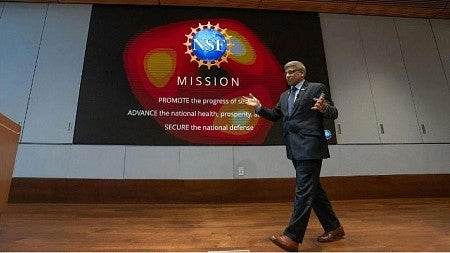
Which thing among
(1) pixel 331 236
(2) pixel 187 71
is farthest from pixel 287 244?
(2) pixel 187 71

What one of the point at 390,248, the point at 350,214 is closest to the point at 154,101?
the point at 350,214

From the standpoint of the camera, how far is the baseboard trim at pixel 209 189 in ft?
11.6

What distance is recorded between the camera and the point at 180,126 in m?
3.92

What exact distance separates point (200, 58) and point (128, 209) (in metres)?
2.24

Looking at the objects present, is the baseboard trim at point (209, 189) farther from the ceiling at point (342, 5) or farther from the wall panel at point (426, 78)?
the ceiling at point (342, 5)

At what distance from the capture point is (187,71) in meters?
4.16

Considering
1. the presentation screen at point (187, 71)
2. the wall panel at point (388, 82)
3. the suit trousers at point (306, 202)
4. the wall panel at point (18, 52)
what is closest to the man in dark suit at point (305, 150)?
the suit trousers at point (306, 202)

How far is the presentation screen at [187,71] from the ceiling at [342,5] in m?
0.10

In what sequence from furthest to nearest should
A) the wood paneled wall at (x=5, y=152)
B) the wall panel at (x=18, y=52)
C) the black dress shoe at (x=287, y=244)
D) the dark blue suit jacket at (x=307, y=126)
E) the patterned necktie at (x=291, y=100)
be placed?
1. the wall panel at (x=18, y=52)
2. the patterned necktie at (x=291, y=100)
3. the dark blue suit jacket at (x=307, y=126)
4. the black dress shoe at (x=287, y=244)
5. the wood paneled wall at (x=5, y=152)

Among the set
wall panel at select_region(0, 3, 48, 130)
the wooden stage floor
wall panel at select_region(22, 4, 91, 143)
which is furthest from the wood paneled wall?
wall panel at select_region(0, 3, 48, 130)

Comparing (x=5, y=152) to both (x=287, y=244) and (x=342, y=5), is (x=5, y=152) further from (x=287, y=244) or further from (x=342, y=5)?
(x=342, y=5)

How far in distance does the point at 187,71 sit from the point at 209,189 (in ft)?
5.44

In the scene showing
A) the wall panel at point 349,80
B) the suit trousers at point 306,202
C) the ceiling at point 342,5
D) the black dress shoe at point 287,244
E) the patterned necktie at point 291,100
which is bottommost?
the black dress shoe at point 287,244

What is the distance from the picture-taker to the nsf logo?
4238 mm
